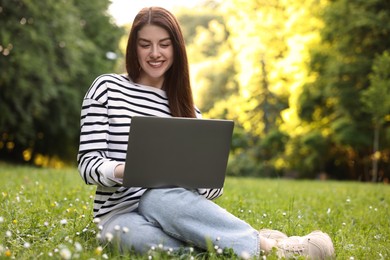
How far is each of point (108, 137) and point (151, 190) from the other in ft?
1.39

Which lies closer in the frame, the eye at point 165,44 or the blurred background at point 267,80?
the eye at point 165,44

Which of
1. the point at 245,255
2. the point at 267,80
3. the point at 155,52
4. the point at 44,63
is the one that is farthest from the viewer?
the point at 267,80

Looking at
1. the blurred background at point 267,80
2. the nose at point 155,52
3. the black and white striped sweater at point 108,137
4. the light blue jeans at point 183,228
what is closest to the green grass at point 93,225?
the light blue jeans at point 183,228

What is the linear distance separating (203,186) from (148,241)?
1.29ft

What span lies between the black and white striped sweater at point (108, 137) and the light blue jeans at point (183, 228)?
20cm

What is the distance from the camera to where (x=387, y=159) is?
16.7m

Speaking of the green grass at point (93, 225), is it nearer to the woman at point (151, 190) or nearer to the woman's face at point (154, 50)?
the woman at point (151, 190)

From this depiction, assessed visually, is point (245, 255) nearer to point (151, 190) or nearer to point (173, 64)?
point (151, 190)

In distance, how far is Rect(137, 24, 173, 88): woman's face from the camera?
315 centimetres

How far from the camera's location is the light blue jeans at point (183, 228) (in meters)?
2.74

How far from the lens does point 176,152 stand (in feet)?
8.95

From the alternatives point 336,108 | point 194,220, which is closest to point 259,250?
point 194,220

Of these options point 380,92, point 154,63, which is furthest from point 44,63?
point 154,63

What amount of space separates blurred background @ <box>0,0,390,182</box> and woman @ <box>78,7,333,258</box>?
7.75 meters
